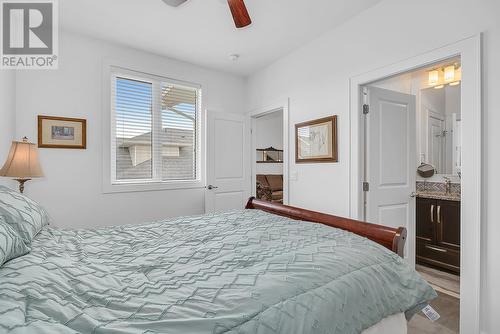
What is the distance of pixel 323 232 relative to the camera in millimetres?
1637

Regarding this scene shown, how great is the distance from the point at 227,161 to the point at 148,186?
3.78 feet

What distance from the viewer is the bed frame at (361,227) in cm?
149

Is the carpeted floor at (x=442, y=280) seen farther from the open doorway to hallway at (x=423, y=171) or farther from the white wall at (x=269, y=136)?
the white wall at (x=269, y=136)

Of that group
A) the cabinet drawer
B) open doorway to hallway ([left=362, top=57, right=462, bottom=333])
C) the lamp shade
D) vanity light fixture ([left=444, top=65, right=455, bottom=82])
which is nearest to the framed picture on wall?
open doorway to hallway ([left=362, top=57, right=462, bottom=333])

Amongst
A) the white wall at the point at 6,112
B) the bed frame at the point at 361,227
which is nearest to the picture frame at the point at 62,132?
the white wall at the point at 6,112

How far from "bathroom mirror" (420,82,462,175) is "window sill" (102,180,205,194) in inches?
129

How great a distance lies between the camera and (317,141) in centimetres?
306

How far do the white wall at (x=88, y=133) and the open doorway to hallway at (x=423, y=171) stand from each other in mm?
2647

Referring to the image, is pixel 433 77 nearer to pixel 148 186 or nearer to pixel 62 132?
pixel 148 186

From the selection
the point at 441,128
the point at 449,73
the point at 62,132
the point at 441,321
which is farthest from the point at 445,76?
the point at 62,132

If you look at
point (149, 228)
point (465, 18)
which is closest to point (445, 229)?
point (465, 18)

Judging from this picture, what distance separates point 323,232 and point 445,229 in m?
2.29

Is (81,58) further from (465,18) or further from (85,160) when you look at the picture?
(465,18)

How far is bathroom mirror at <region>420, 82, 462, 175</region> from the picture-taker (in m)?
3.41
